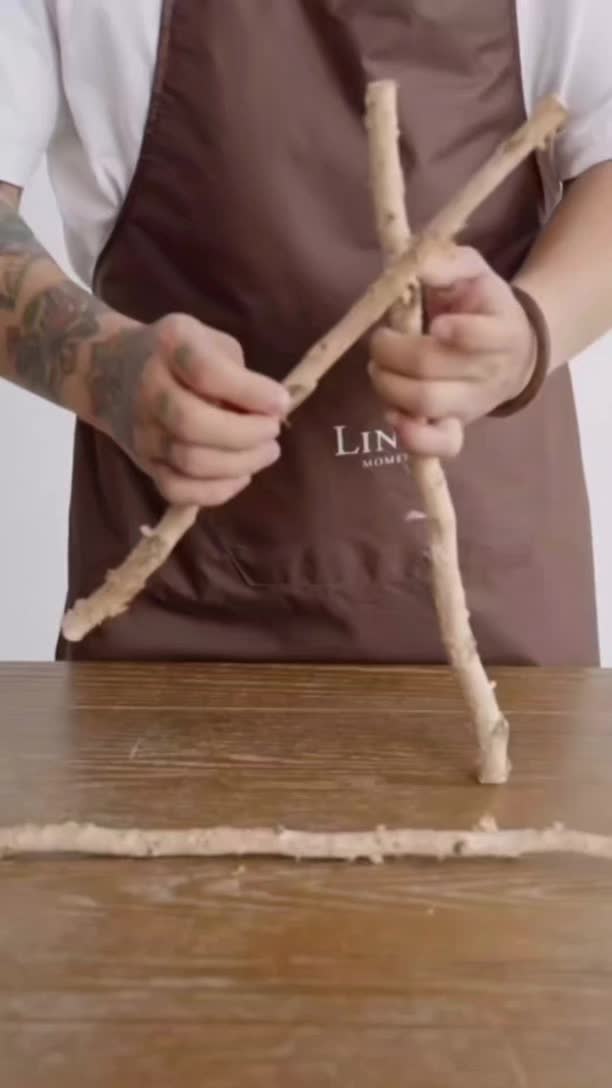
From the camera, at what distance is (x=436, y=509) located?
0.52 m

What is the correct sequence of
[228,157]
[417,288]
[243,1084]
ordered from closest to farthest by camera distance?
[243,1084] → [417,288] → [228,157]

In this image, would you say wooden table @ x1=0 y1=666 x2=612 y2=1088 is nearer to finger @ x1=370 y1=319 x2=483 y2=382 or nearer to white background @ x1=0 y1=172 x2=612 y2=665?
finger @ x1=370 y1=319 x2=483 y2=382

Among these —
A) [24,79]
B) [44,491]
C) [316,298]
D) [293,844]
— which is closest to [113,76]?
[24,79]

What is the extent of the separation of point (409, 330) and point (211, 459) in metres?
0.09

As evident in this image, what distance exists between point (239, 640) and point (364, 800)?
175mm

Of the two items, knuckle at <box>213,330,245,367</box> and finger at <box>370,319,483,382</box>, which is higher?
knuckle at <box>213,330,245,367</box>

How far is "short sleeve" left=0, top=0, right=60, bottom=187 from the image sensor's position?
66cm

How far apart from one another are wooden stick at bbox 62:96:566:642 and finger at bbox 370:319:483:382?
0.01 m

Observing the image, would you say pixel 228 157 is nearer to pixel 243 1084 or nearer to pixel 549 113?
pixel 549 113

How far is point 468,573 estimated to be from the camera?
688 mm

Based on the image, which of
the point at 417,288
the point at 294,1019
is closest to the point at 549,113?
the point at 417,288

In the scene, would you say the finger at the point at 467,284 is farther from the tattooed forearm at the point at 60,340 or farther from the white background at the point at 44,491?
the white background at the point at 44,491

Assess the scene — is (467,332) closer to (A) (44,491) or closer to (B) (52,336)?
(B) (52,336)

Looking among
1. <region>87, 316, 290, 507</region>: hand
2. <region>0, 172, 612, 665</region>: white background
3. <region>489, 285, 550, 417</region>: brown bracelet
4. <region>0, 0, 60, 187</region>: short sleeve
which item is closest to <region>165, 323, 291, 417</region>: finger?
<region>87, 316, 290, 507</region>: hand
